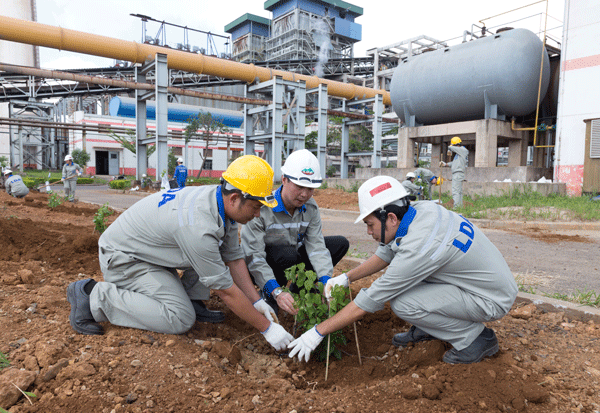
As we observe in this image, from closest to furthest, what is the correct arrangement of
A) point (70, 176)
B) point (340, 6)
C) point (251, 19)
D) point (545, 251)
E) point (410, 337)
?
point (410, 337) → point (545, 251) → point (70, 176) → point (340, 6) → point (251, 19)

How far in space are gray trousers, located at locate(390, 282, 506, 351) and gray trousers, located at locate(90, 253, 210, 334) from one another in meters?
1.47

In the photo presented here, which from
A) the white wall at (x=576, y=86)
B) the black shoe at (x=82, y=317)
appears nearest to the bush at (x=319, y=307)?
the black shoe at (x=82, y=317)

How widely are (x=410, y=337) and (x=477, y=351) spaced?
0.47 meters

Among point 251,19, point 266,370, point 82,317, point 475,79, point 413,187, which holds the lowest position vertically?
point 266,370

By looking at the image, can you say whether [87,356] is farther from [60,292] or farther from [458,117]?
[458,117]

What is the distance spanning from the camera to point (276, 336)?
8.72 ft

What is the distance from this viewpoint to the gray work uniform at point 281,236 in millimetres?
3184

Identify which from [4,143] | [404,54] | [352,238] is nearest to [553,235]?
[352,238]

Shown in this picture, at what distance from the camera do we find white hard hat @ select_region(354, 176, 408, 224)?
2307 millimetres

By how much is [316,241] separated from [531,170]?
12.6m

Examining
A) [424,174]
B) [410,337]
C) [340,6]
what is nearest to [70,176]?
[424,174]

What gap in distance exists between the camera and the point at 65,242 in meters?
4.80

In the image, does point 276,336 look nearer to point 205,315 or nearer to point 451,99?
point 205,315

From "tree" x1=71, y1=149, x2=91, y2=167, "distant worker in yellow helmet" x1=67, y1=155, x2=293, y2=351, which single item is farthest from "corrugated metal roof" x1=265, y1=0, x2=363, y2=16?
"distant worker in yellow helmet" x1=67, y1=155, x2=293, y2=351
